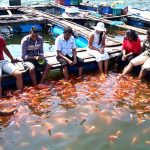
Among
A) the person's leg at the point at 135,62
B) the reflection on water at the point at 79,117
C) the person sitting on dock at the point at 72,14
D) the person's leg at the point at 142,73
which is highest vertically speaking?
the person sitting on dock at the point at 72,14

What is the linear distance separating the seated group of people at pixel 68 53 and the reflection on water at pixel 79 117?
23.9 inches

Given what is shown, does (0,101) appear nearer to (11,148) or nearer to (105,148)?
(11,148)

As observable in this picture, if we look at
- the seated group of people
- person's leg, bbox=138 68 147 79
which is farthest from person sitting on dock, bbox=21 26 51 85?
person's leg, bbox=138 68 147 79

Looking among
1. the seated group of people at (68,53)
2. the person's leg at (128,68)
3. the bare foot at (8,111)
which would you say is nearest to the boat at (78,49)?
the seated group of people at (68,53)

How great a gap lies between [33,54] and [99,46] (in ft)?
8.79

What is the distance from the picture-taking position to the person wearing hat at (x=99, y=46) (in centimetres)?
1077

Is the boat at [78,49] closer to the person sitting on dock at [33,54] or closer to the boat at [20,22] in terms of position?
the person sitting on dock at [33,54]

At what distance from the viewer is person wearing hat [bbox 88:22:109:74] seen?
10.8 meters

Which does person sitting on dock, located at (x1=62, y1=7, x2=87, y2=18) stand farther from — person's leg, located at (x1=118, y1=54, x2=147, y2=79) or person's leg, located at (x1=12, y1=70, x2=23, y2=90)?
person's leg, located at (x1=12, y1=70, x2=23, y2=90)

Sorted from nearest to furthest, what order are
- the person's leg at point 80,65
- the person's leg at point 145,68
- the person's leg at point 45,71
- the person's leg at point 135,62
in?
1. the person's leg at point 45,71
2. the person's leg at point 145,68
3. the person's leg at point 135,62
4. the person's leg at point 80,65

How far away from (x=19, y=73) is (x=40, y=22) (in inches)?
381

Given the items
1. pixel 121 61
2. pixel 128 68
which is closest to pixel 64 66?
pixel 128 68

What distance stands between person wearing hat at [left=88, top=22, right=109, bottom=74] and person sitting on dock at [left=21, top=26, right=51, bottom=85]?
205 centimetres

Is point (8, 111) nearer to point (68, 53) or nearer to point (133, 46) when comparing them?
point (68, 53)
